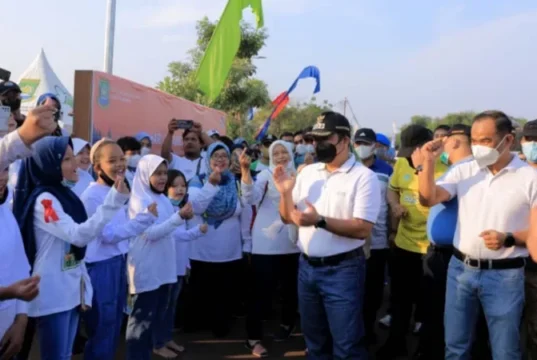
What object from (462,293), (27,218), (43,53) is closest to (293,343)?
(462,293)

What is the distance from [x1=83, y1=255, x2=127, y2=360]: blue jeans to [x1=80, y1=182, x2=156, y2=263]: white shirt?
0.06m

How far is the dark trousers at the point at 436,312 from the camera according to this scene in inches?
167

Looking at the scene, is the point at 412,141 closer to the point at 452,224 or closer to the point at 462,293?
the point at 452,224

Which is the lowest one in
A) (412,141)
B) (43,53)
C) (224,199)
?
(224,199)

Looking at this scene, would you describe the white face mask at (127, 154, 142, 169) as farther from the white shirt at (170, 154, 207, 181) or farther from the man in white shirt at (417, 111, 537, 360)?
the man in white shirt at (417, 111, 537, 360)

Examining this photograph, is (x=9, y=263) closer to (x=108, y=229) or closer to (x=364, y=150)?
(x=108, y=229)

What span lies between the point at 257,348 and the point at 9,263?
10.1 feet

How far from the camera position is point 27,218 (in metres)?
2.97

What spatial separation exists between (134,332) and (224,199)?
1.71 meters

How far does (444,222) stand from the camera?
391cm

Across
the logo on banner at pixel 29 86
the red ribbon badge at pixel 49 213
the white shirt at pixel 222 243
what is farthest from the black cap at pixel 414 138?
the logo on banner at pixel 29 86

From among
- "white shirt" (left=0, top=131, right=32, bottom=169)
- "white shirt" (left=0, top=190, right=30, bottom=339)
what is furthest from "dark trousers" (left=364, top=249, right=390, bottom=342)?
"white shirt" (left=0, top=131, right=32, bottom=169)

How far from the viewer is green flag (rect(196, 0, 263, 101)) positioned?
6.15m

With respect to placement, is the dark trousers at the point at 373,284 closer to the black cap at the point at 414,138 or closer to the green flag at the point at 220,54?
the black cap at the point at 414,138
